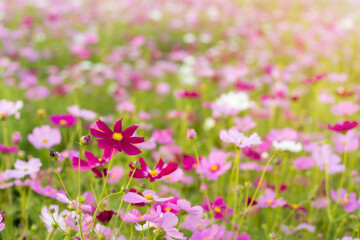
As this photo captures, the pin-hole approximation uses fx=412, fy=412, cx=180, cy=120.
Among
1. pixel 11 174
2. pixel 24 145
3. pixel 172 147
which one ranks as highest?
pixel 11 174

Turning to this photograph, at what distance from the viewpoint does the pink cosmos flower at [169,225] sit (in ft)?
2.39

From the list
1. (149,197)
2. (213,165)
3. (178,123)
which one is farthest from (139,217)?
(178,123)

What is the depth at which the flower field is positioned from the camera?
0.92 meters

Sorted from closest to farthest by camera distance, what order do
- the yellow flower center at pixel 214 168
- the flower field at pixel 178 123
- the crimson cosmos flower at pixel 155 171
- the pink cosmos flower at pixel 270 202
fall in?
the crimson cosmos flower at pixel 155 171 < the flower field at pixel 178 123 < the pink cosmos flower at pixel 270 202 < the yellow flower center at pixel 214 168

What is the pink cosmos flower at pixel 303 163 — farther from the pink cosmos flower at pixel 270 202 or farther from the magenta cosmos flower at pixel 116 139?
the magenta cosmos flower at pixel 116 139

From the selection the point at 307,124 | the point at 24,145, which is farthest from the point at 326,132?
the point at 24,145

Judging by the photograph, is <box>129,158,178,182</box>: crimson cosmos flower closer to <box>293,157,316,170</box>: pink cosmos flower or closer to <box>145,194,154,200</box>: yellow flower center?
<box>145,194,154,200</box>: yellow flower center

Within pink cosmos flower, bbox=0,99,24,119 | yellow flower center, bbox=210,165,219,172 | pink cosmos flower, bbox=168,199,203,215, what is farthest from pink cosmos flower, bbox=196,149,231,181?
pink cosmos flower, bbox=0,99,24,119

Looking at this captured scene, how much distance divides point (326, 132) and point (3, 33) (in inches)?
96.7

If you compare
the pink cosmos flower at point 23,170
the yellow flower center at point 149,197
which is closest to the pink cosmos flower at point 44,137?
the pink cosmos flower at point 23,170

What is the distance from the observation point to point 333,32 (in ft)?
11.5

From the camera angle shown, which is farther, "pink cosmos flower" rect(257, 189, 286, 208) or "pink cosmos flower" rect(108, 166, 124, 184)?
"pink cosmos flower" rect(108, 166, 124, 184)

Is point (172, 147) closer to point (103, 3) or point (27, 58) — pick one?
point (27, 58)

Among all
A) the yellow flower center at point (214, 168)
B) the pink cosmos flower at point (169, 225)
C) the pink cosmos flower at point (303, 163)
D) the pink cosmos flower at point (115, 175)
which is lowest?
the pink cosmos flower at point (115, 175)
